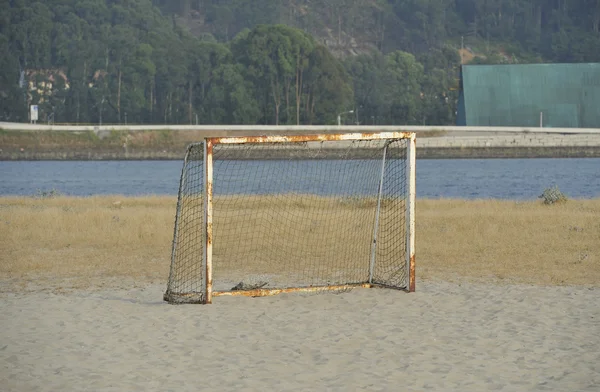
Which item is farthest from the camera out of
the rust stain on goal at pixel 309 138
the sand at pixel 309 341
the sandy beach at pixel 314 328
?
the rust stain on goal at pixel 309 138

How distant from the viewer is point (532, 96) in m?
121

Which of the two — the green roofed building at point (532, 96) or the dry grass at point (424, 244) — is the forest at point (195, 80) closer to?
the green roofed building at point (532, 96)

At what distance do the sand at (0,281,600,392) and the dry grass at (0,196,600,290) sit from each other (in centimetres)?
208

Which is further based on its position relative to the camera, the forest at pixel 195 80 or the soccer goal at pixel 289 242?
the forest at pixel 195 80

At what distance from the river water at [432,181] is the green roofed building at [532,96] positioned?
20317 millimetres

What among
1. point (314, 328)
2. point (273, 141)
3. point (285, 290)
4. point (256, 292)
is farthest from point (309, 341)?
point (273, 141)

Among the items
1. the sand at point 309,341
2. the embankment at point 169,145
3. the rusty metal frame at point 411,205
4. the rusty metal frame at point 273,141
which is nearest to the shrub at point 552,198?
the sand at point 309,341

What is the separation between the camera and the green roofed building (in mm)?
119062

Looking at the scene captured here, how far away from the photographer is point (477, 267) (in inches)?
762

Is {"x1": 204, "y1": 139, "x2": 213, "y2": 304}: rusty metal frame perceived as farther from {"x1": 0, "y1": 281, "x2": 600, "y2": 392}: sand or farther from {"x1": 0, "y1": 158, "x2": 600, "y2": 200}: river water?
{"x1": 0, "y1": 158, "x2": 600, "y2": 200}: river water

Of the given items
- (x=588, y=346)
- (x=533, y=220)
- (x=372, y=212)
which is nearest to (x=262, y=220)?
(x=372, y=212)

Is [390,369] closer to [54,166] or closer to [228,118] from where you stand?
[54,166]

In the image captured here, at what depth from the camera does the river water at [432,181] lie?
55344mm

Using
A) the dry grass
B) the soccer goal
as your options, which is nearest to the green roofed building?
the dry grass
